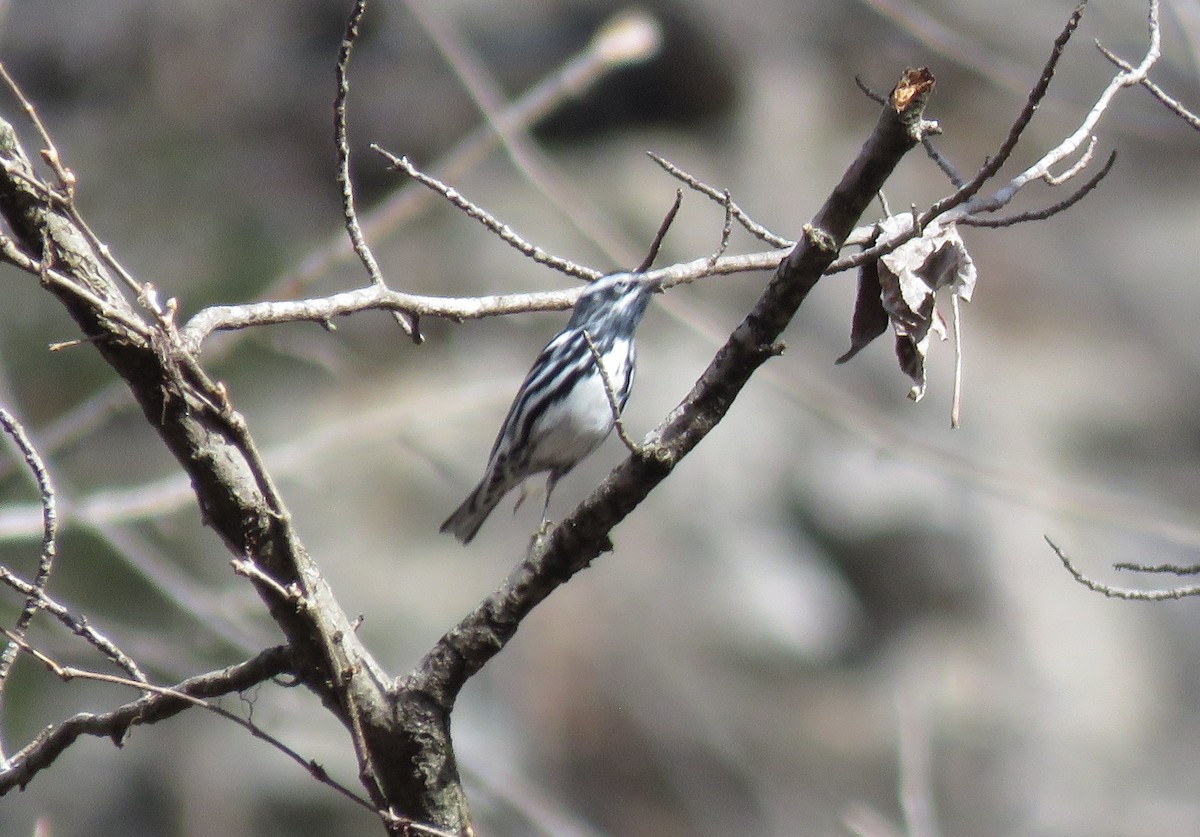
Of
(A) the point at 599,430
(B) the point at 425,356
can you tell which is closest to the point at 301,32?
(B) the point at 425,356

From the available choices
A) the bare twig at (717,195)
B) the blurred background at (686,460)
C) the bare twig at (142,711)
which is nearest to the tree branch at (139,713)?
the bare twig at (142,711)

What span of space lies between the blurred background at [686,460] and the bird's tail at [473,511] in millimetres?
1418

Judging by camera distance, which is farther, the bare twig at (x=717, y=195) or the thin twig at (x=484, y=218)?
the thin twig at (x=484, y=218)

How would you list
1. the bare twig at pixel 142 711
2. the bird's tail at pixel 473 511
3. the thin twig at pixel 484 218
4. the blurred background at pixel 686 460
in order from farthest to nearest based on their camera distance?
the blurred background at pixel 686 460
the bird's tail at pixel 473 511
the thin twig at pixel 484 218
the bare twig at pixel 142 711

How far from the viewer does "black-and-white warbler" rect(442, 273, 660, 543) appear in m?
4.20

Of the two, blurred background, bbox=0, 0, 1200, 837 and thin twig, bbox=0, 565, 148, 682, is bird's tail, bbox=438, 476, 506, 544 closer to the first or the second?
blurred background, bbox=0, 0, 1200, 837

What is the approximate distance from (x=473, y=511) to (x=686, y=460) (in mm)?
5132

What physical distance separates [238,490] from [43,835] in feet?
3.08

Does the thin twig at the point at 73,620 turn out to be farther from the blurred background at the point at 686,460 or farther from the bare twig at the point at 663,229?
the blurred background at the point at 686,460

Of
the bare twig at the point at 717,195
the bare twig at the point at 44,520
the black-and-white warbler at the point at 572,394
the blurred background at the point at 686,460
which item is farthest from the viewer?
the blurred background at the point at 686,460

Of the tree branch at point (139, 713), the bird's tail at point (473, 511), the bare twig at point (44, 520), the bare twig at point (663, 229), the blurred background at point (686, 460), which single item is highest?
the blurred background at point (686, 460)

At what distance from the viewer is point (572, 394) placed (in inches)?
167

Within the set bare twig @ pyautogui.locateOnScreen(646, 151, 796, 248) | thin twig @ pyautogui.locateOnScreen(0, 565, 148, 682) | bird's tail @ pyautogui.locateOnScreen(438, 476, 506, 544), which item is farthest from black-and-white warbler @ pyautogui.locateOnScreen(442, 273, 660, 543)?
thin twig @ pyautogui.locateOnScreen(0, 565, 148, 682)

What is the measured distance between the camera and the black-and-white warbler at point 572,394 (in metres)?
4.20
